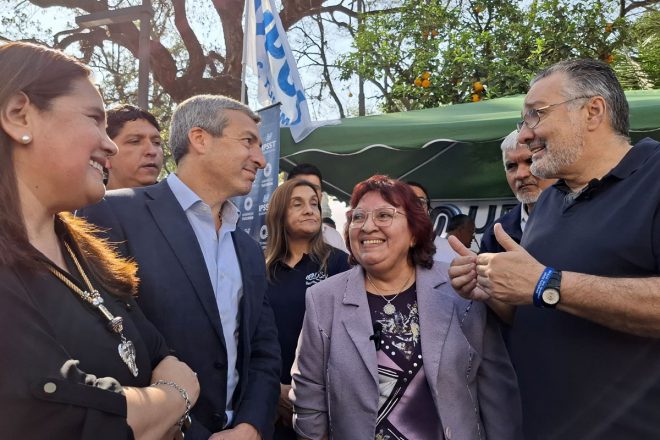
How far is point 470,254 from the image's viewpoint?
2535 millimetres

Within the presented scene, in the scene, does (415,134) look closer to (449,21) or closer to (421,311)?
(421,311)

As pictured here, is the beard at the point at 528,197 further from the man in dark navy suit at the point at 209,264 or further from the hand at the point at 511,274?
the man in dark navy suit at the point at 209,264

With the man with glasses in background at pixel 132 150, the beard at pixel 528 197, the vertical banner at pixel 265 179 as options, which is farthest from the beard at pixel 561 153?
the vertical banner at pixel 265 179

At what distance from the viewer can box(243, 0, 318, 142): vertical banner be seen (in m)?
5.76

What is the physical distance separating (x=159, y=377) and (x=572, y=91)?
1955 mm

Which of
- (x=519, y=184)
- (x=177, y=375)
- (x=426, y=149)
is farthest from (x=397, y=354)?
(x=426, y=149)

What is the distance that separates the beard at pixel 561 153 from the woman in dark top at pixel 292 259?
1857mm

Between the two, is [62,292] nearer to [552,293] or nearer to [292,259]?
[552,293]

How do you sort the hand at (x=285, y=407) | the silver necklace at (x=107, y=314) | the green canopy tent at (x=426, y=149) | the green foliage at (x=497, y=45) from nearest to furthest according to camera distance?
1. the silver necklace at (x=107, y=314)
2. the hand at (x=285, y=407)
3. the green canopy tent at (x=426, y=149)
4. the green foliage at (x=497, y=45)

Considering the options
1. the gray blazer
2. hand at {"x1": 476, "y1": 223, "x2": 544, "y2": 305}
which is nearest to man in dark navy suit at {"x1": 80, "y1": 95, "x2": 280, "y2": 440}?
the gray blazer

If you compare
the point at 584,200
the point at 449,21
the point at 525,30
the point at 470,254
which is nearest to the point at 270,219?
the point at 470,254

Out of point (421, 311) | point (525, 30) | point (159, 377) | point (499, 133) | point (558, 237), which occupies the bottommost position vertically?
point (421, 311)

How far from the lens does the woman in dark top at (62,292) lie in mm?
1428

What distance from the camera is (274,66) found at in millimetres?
6141
